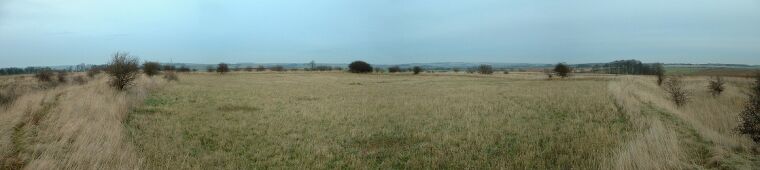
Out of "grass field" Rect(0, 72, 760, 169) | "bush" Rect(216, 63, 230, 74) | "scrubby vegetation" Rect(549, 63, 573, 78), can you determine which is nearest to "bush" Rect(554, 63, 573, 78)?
"scrubby vegetation" Rect(549, 63, 573, 78)

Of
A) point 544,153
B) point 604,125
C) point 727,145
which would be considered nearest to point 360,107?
point 604,125

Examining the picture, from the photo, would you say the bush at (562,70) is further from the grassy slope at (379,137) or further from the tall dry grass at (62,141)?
the tall dry grass at (62,141)

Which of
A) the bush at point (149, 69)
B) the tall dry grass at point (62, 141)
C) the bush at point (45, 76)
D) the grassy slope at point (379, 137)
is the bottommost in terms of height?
the grassy slope at point (379, 137)

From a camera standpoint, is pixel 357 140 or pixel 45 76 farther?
pixel 45 76

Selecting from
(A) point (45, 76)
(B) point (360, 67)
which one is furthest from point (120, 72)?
(B) point (360, 67)

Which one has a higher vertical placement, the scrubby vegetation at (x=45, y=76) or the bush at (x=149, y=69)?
the bush at (x=149, y=69)

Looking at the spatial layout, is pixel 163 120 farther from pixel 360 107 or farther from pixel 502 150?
pixel 502 150

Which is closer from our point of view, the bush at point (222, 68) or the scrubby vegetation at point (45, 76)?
the scrubby vegetation at point (45, 76)

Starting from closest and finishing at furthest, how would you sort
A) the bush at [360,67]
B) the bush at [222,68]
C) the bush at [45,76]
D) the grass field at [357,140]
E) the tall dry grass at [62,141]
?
the tall dry grass at [62,141] → the grass field at [357,140] → the bush at [45,76] → the bush at [222,68] → the bush at [360,67]

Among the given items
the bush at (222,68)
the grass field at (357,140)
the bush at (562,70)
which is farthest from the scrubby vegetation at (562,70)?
the bush at (222,68)

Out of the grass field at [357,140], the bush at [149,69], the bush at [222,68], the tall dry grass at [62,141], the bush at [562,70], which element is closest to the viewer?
the tall dry grass at [62,141]

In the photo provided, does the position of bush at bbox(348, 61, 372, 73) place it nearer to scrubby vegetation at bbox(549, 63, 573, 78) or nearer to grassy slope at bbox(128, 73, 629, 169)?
scrubby vegetation at bbox(549, 63, 573, 78)

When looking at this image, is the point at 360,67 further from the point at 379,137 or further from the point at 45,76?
the point at 379,137

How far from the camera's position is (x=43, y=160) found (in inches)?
315
